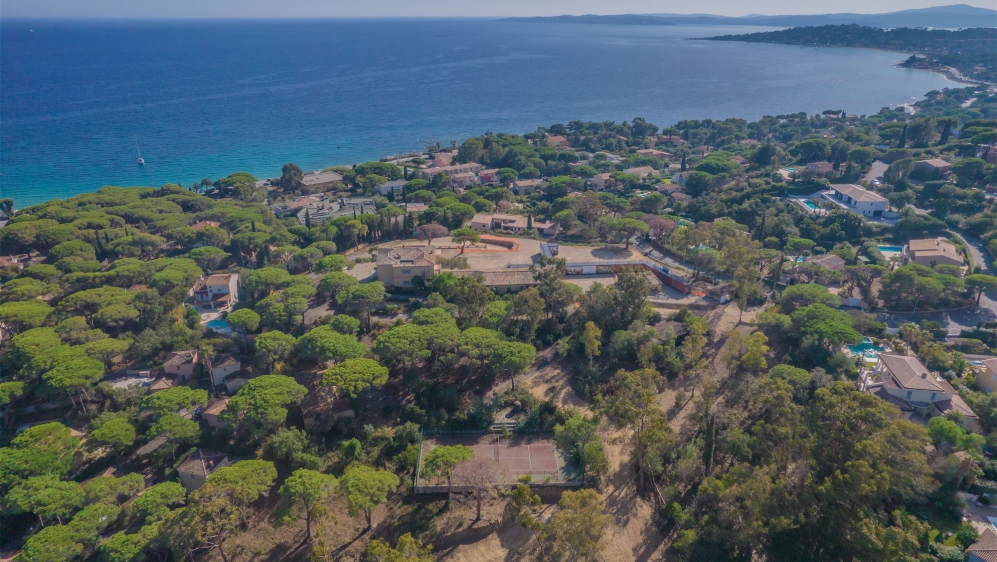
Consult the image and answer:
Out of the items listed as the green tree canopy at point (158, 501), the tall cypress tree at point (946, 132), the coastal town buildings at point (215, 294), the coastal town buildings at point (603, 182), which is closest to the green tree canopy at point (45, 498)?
the green tree canopy at point (158, 501)

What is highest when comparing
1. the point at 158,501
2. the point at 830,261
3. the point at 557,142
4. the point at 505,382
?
the point at 557,142

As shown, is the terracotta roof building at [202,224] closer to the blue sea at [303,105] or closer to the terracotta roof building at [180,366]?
the blue sea at [303,105]

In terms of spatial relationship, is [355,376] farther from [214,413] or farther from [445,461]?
[214,413]

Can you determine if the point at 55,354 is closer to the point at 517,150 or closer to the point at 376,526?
the point at 376,526

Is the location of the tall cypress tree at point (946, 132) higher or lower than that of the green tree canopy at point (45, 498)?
higher

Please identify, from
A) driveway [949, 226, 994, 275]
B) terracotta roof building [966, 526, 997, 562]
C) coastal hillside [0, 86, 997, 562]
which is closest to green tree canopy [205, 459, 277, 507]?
coastal hillside [0, 86, 997, 562]

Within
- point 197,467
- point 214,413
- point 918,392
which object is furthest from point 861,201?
point 197,467

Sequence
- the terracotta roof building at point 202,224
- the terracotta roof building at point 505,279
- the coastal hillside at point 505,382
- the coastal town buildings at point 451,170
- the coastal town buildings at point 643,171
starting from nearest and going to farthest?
the coastal hillside at point 505,382
the terracotta roof building at point 505,279
the terracotta roof building at point 202,224
the coastal town buildings at point 643,171
the coastal town buildings at point 451,170
